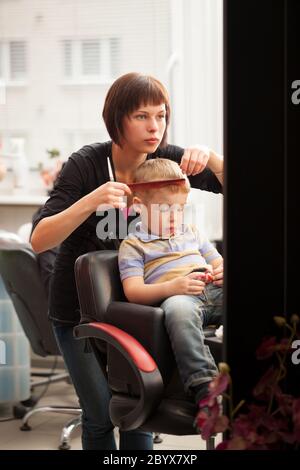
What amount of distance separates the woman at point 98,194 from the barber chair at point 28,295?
1148mm

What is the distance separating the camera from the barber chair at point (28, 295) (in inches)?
135

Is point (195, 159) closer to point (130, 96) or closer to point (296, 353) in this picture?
point (130, 96)

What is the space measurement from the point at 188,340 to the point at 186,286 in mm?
177

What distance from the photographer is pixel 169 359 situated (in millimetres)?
2051

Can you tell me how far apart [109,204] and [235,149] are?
1.84ft

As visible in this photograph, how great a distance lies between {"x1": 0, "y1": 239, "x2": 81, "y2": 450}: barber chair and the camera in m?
3.44

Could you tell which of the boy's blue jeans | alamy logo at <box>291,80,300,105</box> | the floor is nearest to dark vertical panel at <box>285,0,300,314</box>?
alamy logo at <box>291,80,300,105</box>

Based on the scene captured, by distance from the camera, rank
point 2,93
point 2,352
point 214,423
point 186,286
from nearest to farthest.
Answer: point 214,423, point 186,286, point 2,352, point 2,93

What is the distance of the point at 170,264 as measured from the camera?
7.20ft

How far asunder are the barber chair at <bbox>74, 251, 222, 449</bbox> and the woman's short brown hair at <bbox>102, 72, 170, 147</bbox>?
1.24 feet

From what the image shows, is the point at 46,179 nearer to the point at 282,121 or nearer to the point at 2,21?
the point at 2,21

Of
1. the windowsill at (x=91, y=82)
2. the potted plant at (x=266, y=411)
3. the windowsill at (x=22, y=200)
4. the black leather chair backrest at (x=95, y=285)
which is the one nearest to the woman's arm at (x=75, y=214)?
the black leather chair backrest at (x=95, y=285)

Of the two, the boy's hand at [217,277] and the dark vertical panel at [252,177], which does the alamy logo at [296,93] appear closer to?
the dark vertical panel at [252,177]

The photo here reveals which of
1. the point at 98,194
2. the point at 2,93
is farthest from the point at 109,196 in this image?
the point at 2,93
